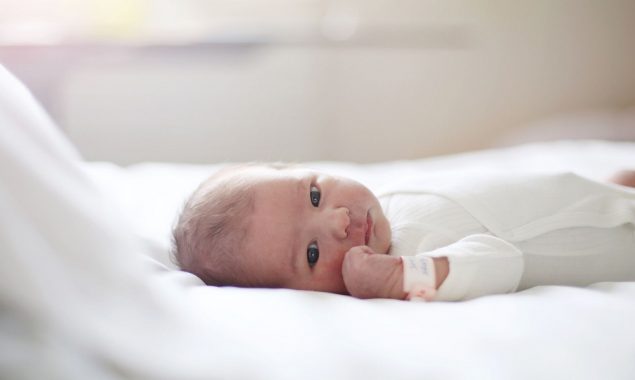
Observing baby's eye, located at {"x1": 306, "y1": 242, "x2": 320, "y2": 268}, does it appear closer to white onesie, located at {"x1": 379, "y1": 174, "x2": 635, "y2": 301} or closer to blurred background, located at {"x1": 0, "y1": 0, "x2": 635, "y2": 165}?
white onesie, located at {"x1": 379, "y1": 174, "x2": 635, "y2": 301}

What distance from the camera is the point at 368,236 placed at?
1.07 meters

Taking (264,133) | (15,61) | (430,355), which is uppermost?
(15,61)

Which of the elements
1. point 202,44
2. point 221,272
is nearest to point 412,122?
point 202,44

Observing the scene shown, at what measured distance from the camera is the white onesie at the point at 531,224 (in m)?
1.07

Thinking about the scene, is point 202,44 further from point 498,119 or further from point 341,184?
point 341,184

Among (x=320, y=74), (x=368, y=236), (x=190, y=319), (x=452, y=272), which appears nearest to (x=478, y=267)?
(x=452, y=272)

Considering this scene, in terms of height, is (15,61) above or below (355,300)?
above

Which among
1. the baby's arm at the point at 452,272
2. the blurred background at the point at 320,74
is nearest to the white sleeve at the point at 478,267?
the baby's arm at the point at 452,272

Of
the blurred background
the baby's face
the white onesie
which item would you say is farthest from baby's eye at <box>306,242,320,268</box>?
the blurred background

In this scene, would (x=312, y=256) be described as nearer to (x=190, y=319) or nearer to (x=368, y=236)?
(x=368, y=236)

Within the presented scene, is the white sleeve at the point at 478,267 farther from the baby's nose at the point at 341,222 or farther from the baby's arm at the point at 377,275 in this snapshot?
the baby's nose at the point at 341,222

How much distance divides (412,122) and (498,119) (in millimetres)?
341

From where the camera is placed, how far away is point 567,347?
70 cm

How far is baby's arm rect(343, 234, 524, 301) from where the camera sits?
0.92m
